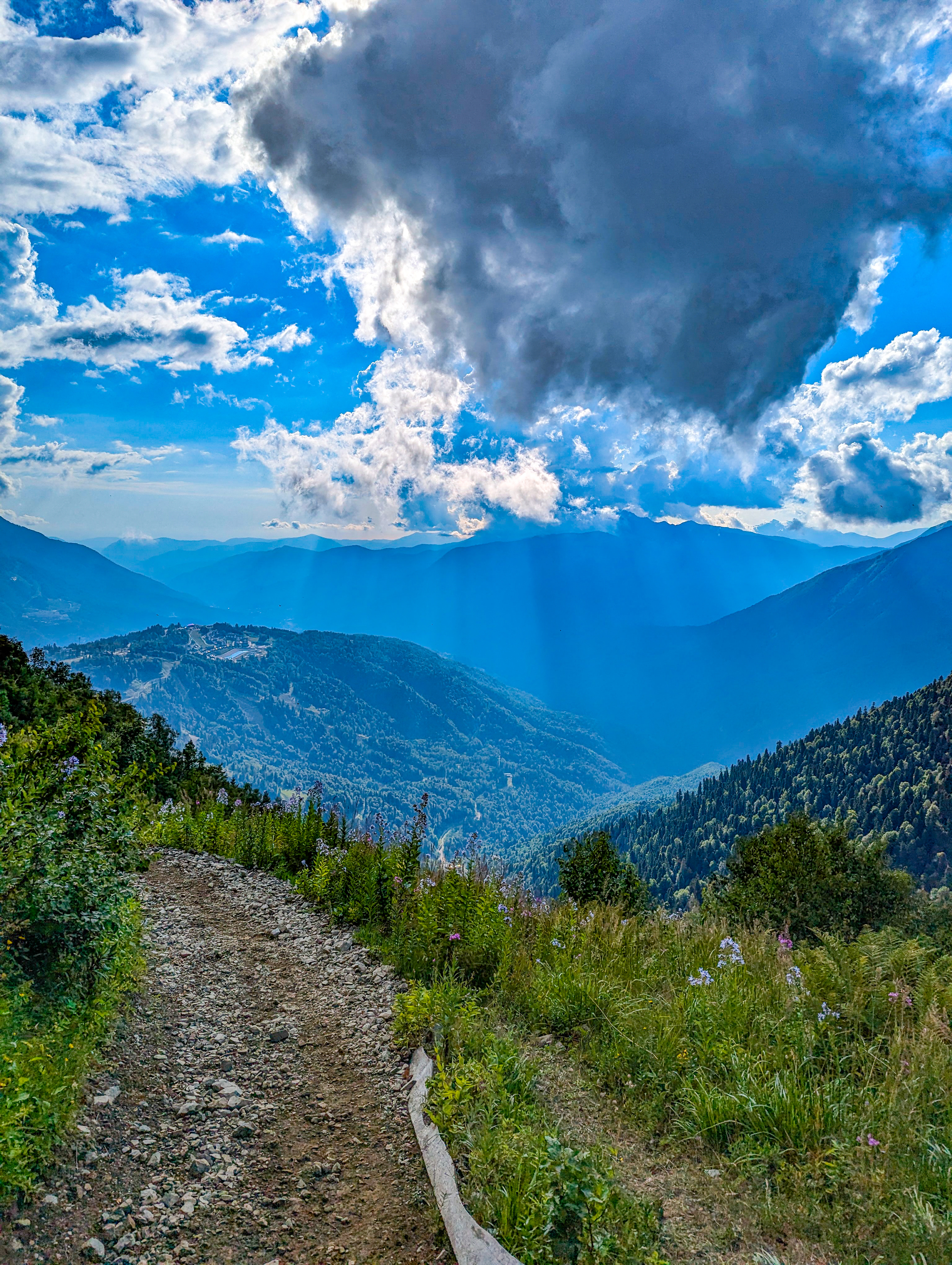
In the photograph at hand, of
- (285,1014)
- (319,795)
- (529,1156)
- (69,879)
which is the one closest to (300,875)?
(319,795)

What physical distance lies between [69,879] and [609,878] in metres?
13.8

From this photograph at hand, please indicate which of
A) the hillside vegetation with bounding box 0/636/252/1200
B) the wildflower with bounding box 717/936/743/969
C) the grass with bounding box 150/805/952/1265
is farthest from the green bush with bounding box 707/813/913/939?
the hillside vegetation with bounding box 0/636/252/1200

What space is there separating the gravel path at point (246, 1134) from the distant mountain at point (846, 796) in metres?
132

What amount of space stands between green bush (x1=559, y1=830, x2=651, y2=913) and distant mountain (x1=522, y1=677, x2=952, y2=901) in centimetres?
12002

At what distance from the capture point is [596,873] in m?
16.9

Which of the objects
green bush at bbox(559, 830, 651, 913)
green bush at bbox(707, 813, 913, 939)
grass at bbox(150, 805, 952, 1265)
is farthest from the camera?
green bush at bbox(707, 813, 913, 939)

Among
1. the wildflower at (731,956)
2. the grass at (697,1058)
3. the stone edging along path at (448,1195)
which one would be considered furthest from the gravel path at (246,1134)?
the wildflower at (731,956)

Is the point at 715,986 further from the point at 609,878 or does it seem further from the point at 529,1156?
the point at 609,878

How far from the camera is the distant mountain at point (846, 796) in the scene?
140 m

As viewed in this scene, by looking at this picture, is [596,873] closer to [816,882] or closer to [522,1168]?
→ [816,882]

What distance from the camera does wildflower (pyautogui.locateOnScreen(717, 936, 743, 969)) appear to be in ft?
22.4

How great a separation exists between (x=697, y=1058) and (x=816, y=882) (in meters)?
19.1

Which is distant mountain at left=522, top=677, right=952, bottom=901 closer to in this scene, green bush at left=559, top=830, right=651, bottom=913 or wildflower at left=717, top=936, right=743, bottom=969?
green bush at left=559, top=830, right=651, bottom=913

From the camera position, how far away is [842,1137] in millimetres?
4383
